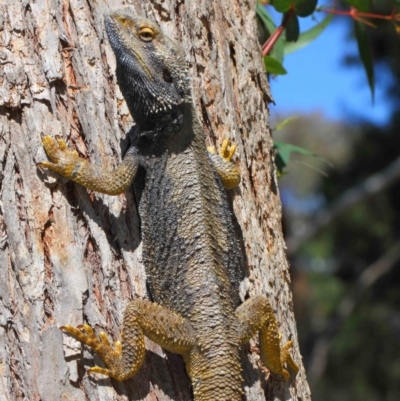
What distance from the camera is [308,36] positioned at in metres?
6.01

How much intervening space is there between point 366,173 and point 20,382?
13.2 metres

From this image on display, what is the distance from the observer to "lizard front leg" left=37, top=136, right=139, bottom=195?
375 centimetres

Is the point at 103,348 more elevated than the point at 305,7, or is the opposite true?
the point at 305,7

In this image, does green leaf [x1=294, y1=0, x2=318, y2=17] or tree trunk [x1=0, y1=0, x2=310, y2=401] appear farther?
green leaf [x1=294, y1=0, x2=318, y2=17]

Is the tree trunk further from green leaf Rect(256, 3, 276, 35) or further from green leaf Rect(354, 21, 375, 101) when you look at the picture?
green leaf Rect(354, 21, 375, 101)

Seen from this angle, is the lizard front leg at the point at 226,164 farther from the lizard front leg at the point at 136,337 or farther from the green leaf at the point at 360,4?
the green leaf at the point at 360,4

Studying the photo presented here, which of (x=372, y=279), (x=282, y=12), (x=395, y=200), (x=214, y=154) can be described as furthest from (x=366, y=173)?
(x=214, y=154)

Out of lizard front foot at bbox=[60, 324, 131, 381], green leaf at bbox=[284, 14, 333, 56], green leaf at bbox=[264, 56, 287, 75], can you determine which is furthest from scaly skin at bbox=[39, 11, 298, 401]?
green leaf at bbox=[284, 14, 333, 56]

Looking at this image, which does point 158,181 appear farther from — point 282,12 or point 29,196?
point 282,12

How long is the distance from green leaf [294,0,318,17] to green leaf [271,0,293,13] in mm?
72

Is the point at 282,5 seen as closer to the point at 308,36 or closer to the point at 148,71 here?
the point at 308,36

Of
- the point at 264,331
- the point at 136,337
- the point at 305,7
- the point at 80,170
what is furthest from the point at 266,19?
the point at 136,337

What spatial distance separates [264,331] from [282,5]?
2431 mm

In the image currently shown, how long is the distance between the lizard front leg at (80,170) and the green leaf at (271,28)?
2.07m
